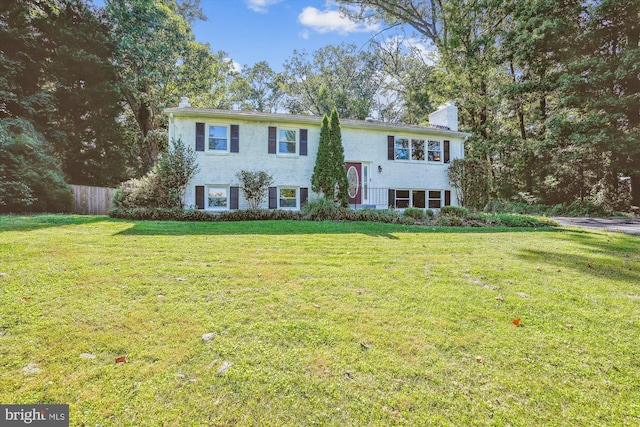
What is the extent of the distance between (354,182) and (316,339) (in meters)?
12.5

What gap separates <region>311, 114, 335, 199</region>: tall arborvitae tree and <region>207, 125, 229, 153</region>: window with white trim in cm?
405

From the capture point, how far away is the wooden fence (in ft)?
47.6

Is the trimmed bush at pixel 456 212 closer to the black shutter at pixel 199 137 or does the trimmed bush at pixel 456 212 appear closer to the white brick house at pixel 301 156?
the white brick house at pixel 301 156

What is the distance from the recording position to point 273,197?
14.0 meters

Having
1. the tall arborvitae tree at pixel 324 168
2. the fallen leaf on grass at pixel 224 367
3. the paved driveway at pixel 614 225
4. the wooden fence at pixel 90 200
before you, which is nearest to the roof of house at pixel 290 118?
the tall arborvitae tree at pixel 324 168

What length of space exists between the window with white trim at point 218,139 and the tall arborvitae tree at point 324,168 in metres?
4.05

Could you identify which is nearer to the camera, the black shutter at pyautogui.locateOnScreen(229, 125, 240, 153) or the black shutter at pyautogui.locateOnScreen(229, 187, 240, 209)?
the black shutter at pyautogui.locateOnScreen(229, 187, 240, 209)

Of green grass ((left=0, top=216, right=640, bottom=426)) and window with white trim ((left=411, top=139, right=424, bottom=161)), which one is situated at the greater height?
window with white trim ((left=411, top=139, right=424, bottom=161))

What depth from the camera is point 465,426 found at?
5.62ft

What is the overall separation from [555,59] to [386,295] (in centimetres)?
2056

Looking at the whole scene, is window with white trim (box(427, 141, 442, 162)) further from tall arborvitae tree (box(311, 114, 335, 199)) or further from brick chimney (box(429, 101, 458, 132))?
tall arborvitae tree (box(311, 114, 335, 199))

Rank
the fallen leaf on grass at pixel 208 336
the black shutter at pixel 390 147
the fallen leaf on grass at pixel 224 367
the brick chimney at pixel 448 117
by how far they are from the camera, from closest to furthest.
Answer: the fallen leaf on grass at pixel 224 367
the fallen leaf on grass at pixel 208 336
the black shutter at pixel 390 147
the brick chimney at pixel 448 117

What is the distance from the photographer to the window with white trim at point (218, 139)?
13.4m

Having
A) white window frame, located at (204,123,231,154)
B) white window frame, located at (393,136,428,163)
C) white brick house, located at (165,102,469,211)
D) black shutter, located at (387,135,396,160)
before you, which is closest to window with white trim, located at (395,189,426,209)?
white brick house, located at (165,102,469,211)
